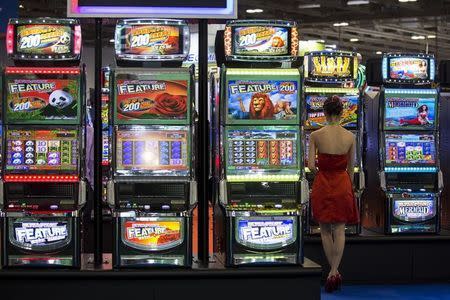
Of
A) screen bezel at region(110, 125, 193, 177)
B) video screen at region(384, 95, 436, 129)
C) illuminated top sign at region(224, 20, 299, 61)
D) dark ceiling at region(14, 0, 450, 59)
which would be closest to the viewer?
screen bezel at region(110, 125, 193, 177)

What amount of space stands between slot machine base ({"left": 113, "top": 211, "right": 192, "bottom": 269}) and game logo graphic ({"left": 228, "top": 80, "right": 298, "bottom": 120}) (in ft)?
2.94

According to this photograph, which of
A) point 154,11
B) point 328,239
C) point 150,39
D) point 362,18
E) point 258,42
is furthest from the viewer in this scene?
point 362,18

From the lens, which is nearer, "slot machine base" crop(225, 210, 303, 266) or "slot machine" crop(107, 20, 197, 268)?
"slot machine" crop(107, 20, 197, 268)

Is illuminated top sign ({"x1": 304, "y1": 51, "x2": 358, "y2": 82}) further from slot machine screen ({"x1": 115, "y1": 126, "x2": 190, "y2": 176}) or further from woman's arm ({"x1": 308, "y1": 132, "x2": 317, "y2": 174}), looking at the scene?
slot machine screen ({"x1": 115, "y1": 126, "x2": 190, "y2": 176})

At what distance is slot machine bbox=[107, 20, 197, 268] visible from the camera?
6.62m

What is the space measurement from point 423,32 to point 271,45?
1332 centimetres

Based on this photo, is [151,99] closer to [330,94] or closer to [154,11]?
[154,11]

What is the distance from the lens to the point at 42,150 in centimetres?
666

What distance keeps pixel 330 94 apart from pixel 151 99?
9.21 ft

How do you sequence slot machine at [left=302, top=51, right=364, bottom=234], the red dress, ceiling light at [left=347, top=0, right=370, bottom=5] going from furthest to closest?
ceiling light at [left=347, top=0, right=370, bottom=5], slot machine at [left=302, top=51, right=364, bottom=234], the red dress

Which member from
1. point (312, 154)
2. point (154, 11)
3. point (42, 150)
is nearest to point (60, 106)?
point (42, 150)

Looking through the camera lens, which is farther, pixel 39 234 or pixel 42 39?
pixel 42 39

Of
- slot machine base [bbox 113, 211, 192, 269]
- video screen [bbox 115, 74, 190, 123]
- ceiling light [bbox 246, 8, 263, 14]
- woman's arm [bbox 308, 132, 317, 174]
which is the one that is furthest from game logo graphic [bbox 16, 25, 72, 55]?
ceiling light [bbox 246, 8, 263, 14]

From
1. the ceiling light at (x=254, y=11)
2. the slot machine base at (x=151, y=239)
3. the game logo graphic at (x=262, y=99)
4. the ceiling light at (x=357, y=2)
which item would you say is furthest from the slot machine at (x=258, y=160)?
the ceiling light at (x=254, y=11)
